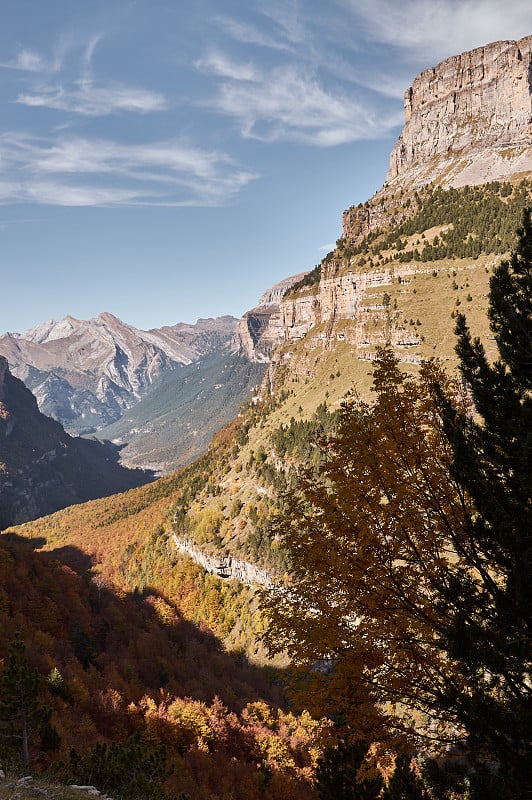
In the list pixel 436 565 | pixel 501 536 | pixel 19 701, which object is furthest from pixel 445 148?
pixel 19 701

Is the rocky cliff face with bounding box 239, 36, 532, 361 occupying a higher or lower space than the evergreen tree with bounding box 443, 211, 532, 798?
higher

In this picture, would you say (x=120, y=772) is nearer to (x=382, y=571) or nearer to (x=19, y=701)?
(x=19, y=701)

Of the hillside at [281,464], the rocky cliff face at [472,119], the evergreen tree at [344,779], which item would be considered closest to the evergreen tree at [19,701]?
the hillside at [281,464]

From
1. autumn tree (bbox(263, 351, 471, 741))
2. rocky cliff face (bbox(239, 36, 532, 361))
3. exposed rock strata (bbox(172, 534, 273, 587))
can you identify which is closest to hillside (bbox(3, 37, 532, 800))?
rocky cliff face (bbox(239, 36, 532, 361))

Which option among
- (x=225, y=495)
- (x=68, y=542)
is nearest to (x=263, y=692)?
(x=225, y=495)

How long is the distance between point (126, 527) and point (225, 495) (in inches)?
2767

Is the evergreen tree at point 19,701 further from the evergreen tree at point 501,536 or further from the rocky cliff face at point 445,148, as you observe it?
the rocky cliff face at point 445,148

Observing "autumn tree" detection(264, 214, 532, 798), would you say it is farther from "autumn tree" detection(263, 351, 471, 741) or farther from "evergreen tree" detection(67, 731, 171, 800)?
"evergreen tree" detection(67, 731, 171, 800)

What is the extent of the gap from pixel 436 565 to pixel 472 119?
222m

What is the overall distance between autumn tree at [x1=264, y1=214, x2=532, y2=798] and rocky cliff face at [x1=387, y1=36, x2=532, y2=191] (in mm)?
168458

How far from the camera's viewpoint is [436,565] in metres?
11.1

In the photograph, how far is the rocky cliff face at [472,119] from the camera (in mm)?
151000

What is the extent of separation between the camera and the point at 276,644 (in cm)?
1353

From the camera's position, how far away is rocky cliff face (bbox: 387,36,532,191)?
495 feet
